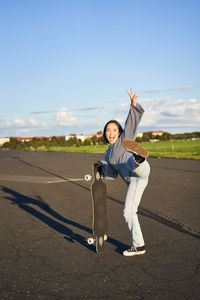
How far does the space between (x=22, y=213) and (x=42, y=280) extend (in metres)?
3.49

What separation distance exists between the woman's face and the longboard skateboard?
0.43 meters

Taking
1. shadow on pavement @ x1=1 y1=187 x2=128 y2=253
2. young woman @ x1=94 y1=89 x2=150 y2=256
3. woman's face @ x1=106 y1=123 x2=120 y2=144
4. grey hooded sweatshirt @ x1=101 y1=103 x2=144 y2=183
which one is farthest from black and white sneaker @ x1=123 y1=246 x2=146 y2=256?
woman's face @ x1=106 y1=123 x2=120 y2=144

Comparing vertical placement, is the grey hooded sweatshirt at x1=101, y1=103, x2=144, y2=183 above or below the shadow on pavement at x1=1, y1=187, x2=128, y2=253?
above

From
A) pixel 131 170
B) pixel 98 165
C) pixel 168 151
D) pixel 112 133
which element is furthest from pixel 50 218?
pixel 168 151

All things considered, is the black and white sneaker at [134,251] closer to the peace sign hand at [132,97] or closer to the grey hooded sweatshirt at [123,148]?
the grey hooded sweatshirt at [123,148]

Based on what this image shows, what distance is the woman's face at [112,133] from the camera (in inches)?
156

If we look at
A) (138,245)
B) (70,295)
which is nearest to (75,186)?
(138,245)

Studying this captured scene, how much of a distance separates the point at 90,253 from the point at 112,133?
159 centimetres

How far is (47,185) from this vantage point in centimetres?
1048

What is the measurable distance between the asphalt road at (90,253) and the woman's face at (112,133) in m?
1.47

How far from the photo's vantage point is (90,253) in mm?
4039

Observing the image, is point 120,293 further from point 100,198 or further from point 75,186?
point 75,186

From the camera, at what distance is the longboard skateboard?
12.8 ft

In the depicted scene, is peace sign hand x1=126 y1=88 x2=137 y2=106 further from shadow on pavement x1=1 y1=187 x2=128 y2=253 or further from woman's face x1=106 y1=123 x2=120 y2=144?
shadow on pavement x1=1 y1=187 x2=128 y2=253
